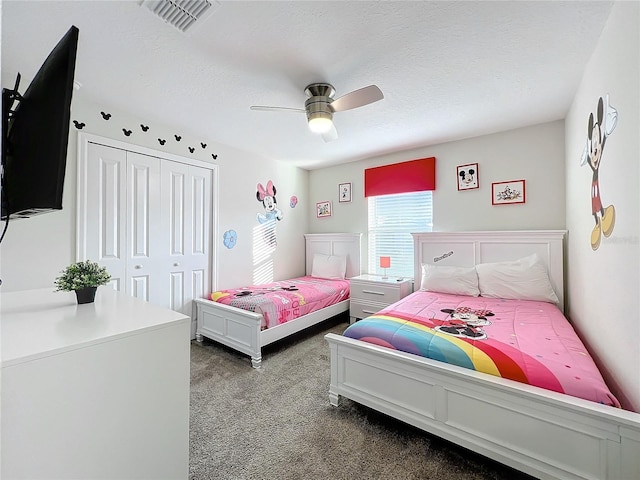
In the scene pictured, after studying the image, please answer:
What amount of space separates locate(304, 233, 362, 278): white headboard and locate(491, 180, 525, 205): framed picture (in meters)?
1.81

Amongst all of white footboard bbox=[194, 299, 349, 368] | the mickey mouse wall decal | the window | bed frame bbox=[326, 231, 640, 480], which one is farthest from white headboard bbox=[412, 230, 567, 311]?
bed frame bbox=[326, 231, 640, 480]

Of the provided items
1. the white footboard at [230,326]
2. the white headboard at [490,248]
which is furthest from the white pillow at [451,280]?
the white footboard at [230,326]

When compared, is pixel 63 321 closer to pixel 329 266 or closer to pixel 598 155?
pixel 598 155

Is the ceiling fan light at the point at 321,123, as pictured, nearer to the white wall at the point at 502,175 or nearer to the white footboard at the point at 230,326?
the white footboard at the point at 230,326

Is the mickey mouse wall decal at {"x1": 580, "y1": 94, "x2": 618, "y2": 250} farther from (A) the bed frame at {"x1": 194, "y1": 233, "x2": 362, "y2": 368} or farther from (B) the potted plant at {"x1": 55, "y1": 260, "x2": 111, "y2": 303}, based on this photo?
(B) the potted plant at {"x1": 55, "y1": 260, "x2": 111, "y2": 303}

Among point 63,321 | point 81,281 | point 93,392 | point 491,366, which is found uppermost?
point 81,281

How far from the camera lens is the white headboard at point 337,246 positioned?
4.29 meters

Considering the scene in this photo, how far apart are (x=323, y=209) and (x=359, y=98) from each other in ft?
9.38

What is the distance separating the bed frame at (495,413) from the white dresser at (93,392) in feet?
3.70

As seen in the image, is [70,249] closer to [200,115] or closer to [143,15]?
[200,115]

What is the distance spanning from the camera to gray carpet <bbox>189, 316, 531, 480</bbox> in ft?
4.83

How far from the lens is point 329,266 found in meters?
4.38

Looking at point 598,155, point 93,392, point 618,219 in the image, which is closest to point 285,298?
point 93,392

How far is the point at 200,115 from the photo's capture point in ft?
9.03
